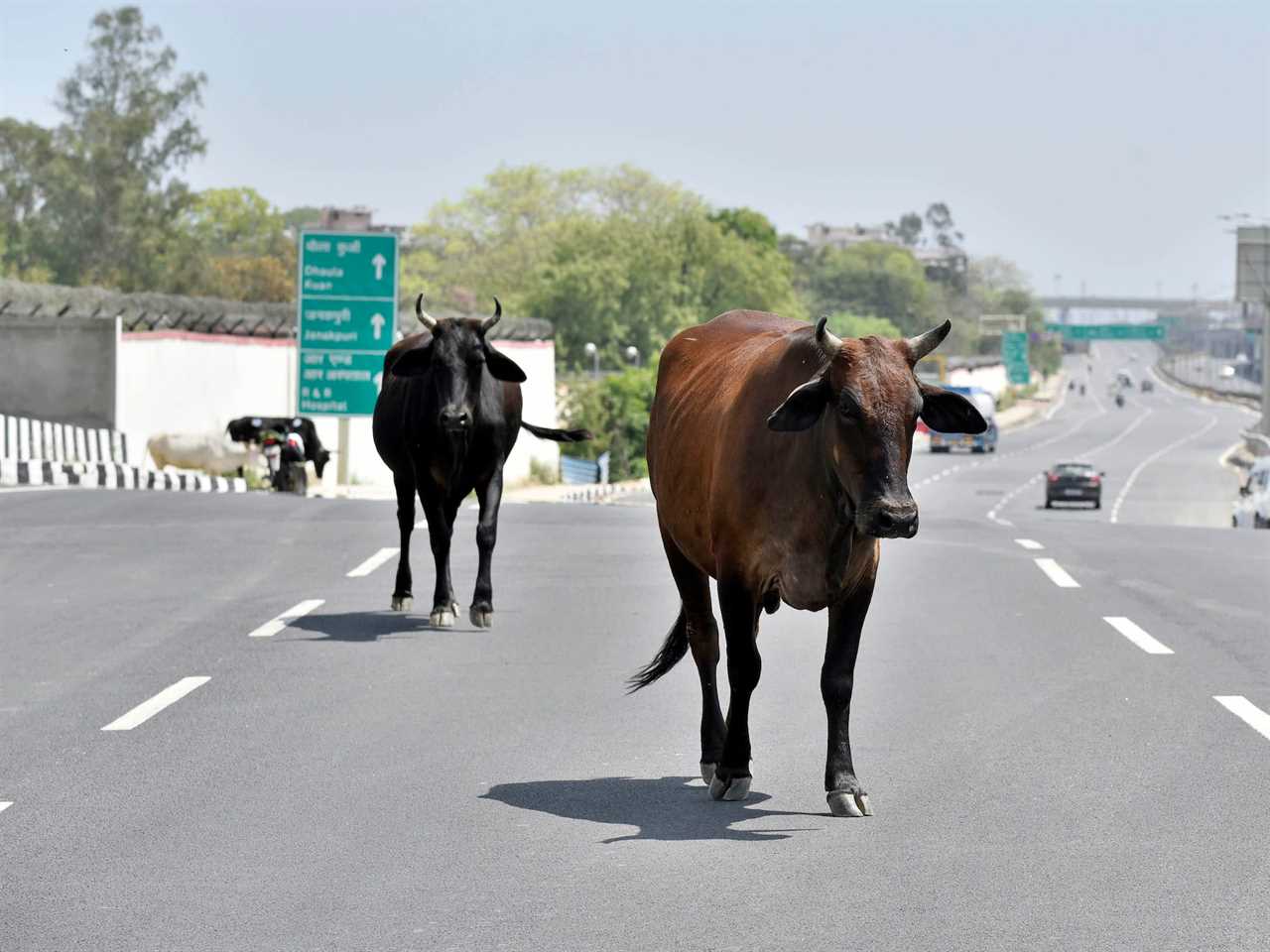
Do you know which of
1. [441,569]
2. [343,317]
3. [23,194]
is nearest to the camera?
[441,569]

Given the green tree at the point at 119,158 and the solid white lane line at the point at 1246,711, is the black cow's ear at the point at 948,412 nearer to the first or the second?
the solid white lane line at the point at 1246,711

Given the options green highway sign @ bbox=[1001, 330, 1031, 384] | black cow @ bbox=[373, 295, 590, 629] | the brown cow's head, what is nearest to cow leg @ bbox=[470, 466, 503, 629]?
black cow @ bbox=[373, 295, 590, 629]

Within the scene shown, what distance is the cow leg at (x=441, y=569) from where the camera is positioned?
13641 millimetres

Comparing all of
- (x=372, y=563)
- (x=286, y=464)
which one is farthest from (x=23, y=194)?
(x=372, y=563)

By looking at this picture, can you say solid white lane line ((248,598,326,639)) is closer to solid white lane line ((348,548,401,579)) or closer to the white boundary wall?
solid white lane line ((348,548,401,579))

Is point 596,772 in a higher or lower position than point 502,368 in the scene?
lower

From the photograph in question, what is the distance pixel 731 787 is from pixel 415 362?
6620 mm

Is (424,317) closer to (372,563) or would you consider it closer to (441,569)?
(441,569)

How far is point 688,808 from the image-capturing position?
7.77 meters

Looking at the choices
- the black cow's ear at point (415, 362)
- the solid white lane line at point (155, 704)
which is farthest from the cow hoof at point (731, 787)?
the black cow's ear at point (415, 362)

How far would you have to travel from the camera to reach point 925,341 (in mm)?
7641

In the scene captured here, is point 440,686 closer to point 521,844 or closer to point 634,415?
point 521,844

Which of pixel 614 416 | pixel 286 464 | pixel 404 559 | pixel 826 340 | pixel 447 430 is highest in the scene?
pixel 826 340

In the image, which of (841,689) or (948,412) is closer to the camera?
(841,689)
